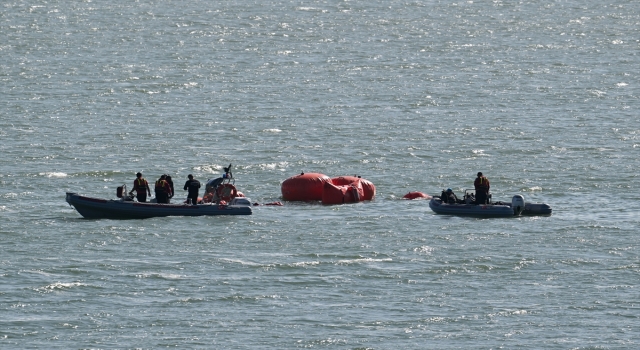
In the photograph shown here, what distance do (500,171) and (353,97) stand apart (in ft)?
87.1

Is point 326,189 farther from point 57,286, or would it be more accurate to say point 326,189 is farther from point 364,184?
point 57,286

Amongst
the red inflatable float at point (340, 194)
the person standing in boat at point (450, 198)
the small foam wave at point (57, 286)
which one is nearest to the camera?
the small foam wave at point (57, 286)

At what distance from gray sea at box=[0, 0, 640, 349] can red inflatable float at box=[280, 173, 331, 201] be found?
1.03 metres

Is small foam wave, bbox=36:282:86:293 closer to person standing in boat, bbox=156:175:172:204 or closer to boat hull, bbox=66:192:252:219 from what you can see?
boat hull, bbox=66:192:252:219

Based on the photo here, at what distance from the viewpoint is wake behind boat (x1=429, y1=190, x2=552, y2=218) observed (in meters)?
53.0

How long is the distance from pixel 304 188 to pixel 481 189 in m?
7.15

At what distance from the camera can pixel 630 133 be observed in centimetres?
7500

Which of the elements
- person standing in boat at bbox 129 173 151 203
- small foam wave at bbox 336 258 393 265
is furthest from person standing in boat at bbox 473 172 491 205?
person standing in boat at bbox 129 173 151 203

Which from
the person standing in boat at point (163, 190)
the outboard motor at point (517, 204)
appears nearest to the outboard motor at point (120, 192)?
the person standing in boat at point (163, 190)

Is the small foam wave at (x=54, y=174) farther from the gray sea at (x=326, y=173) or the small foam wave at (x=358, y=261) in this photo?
the small foam wave at (x=358, y=261)

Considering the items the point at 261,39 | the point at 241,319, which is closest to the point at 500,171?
the point at 241,319

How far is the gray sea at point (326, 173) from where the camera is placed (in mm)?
39875

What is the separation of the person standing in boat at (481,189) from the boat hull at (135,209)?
306 inches

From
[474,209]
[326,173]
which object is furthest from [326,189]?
[326,173]
